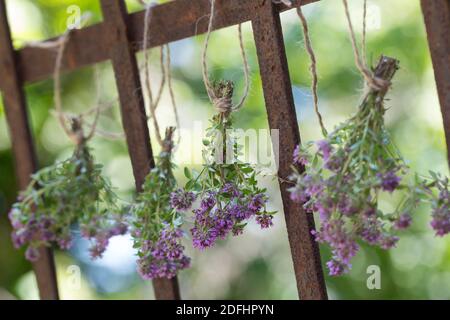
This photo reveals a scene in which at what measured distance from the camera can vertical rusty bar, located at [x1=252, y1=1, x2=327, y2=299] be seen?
3.47 feet

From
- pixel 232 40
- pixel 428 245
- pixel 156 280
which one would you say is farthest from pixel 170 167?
pixel 428 245

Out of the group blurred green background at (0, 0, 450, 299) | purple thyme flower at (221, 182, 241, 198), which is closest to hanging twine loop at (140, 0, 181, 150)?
purple thyme flower at (221, 182, 241, 198)

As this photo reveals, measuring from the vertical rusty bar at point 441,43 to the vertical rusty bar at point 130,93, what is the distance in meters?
0.55

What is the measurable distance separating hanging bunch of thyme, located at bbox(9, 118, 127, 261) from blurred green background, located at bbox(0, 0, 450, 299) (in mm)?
1225

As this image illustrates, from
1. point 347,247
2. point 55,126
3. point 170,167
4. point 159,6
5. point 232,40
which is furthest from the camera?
point 55,126

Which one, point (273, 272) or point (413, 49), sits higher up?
point (413, 49)

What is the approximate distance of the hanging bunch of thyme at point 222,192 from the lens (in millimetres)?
1023

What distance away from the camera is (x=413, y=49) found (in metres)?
2.53

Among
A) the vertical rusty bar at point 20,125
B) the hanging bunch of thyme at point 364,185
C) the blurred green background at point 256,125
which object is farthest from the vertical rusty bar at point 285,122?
the blurred green background at point 256,125

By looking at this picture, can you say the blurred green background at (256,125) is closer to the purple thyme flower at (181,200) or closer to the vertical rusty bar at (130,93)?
the vertical rusty bar at (130,93)

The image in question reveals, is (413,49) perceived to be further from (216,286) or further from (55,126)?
(55,126)

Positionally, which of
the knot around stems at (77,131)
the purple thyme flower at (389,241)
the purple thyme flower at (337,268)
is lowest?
the purple thyme flower at (337,268)

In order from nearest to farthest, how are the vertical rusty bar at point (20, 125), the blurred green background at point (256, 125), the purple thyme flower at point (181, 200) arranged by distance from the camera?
the purple thyme flower at point (181, 200)
the vertical rusty bar at point (20, 125)
the blurred green background at point (256, 125)
